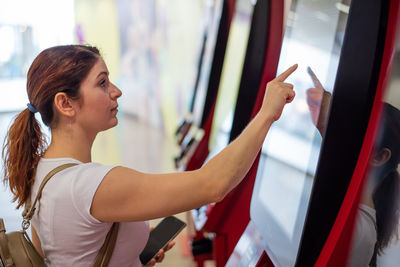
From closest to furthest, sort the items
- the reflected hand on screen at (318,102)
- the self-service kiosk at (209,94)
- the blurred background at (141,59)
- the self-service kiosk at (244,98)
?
the reflected hand on screen at (318,102) < the self-service kiosk at (244,98) < the self-service kiosk at (209,94) < the blurred background at (141,59)

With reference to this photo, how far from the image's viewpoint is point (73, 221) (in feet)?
3.36

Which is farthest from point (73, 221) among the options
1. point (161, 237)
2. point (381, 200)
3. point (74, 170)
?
point (381, 200)

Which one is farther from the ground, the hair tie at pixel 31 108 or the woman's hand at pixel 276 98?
the woman's hand at pixel 276 98

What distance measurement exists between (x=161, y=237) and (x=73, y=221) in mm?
394

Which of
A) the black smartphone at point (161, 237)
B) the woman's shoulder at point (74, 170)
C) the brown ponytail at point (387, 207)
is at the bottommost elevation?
the black smartphone at point (161, 237)

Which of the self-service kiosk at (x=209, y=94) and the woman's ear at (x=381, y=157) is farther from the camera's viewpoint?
the self-service kiosk at (x=209, y=94)

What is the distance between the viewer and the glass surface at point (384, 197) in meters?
0.79

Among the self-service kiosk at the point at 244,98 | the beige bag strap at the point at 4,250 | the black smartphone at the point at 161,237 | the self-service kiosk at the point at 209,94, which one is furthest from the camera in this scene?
the self-service kiosk at the point at 209,94

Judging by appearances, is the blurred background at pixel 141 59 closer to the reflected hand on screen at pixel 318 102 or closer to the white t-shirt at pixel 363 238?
the reflected hand on screen at pixel 318 102

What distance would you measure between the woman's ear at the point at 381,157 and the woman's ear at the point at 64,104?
27.8 inches

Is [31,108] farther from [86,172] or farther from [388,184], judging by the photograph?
[388,184]

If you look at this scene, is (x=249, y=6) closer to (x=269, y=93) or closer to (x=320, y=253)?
(x=269, y=93)

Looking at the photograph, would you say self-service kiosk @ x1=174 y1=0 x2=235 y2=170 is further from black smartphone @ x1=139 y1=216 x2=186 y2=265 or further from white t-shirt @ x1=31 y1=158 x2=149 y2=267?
white t-shirt @ x1=31 y1=158 x2=149 y2=267

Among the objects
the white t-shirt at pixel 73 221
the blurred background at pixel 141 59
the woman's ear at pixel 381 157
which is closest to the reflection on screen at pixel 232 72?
the white t-shirt at pixel 73 221
